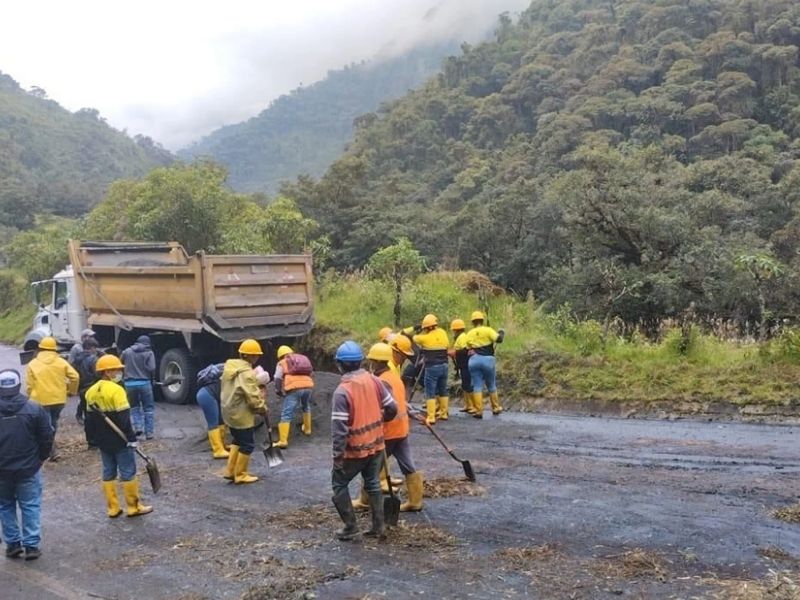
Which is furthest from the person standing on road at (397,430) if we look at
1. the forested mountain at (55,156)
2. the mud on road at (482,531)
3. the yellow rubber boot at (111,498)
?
the forested mountain at (55,156)

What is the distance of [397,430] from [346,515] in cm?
88

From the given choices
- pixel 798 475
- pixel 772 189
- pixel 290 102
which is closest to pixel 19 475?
pixel 798 475

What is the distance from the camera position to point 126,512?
7180mm

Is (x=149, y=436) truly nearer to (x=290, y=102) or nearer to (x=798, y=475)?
(x=798, y=475)

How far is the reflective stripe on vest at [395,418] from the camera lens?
6445 millimetres

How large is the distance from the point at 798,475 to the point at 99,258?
1263cm

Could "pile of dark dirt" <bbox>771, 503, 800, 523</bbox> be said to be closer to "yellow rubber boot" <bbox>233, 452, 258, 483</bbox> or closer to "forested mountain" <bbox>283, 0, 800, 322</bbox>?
"yellow rubber boot" <bbox>233, 452, 258, 483</bbox>

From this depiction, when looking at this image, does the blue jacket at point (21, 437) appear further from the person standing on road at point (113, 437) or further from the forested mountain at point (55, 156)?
the forested mountain at point (55, 156)

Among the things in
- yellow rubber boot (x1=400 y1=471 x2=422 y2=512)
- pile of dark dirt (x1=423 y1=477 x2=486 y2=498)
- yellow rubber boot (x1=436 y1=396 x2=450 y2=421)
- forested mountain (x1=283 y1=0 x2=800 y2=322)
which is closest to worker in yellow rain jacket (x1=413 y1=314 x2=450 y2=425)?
yellow rubber boot (x1=436 y1=396 x2=450 y2=421)

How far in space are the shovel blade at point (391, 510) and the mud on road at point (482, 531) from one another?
0.13 metres

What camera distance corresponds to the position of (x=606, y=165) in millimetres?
19750

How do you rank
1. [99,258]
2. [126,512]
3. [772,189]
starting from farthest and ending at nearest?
[772,189] < [99,258] < [126,512]

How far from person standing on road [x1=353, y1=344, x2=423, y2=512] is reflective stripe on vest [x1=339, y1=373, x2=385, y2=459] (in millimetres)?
307

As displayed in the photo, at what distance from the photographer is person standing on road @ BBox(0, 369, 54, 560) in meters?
→ 5.93
